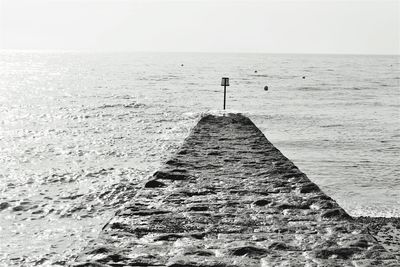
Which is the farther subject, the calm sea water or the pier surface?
the calm sea water

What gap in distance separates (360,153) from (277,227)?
14.1 m

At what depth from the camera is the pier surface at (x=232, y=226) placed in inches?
129

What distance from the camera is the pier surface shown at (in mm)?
3283

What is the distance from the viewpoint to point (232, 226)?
157 inches

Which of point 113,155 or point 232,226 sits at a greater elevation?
point 232,226

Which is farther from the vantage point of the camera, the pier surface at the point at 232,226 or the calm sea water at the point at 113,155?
the calm sea water at the point at 113,155

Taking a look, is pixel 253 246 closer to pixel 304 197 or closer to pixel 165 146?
pixel 304 197

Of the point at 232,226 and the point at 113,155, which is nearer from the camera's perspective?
the point at 232,226

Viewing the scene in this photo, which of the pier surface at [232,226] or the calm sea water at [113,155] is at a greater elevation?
the pier surface at [232,226]

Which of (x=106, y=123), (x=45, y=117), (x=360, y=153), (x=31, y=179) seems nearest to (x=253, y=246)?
(x=31, y=179)

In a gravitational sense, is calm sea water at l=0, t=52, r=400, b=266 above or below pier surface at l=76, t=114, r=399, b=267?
below

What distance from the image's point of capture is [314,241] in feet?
11.8

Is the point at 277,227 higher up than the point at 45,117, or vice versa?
the point at 277,227

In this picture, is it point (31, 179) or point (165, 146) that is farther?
point (165, 146)
